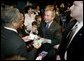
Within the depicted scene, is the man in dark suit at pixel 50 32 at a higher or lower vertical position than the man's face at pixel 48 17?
lower

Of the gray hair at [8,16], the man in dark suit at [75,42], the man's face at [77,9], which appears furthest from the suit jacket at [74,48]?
the gray hair at [8,16]

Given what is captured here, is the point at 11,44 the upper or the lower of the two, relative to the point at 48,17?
lower

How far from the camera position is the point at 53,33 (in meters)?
2.06

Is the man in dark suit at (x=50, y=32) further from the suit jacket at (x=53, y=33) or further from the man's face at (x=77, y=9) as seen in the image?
the man's face at (x=77, y=9)

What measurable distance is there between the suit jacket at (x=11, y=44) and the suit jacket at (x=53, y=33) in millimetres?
221

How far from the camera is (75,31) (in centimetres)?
194

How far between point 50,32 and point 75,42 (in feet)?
0.86

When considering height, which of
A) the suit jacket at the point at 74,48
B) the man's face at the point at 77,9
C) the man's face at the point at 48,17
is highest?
the man's face at the point at 77,9

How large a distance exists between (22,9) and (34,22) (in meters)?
0.15

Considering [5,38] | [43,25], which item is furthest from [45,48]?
[5,38]

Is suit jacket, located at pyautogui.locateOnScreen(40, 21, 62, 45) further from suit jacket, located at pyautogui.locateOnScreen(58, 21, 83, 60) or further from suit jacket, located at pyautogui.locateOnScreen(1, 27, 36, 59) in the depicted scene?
suit jacket, located at pyautogui.locateOnScreen(1, 27, 36, 59)

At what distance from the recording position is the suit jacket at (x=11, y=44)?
75.4 inches

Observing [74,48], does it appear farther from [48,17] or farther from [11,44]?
[11,44]

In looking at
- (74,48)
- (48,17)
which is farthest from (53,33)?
(74,48)
